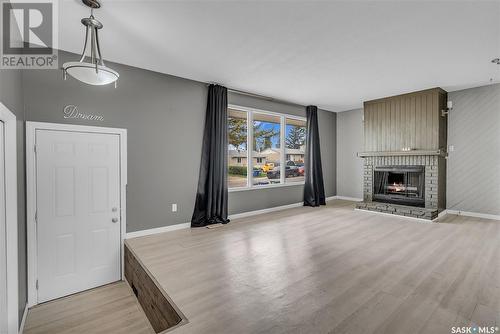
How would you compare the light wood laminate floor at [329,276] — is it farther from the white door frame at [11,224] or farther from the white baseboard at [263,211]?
the white door frame at [11,224]

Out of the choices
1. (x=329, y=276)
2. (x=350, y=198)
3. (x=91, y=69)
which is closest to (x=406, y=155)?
(x=350, y=198)

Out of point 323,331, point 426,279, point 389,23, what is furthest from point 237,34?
point 426,279

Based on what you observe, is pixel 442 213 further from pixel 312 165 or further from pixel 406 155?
pixel 312 165

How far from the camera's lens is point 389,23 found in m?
2.62

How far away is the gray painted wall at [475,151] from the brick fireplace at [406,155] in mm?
222

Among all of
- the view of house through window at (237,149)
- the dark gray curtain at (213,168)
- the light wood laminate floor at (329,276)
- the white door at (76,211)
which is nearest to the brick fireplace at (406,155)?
the light wood laminate floor at (329,276)

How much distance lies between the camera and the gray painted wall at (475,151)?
188 inches

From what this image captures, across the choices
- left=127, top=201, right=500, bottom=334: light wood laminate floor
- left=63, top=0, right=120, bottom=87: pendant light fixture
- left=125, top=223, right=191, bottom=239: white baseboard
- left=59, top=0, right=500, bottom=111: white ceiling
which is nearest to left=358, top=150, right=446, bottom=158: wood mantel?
left=59, top=0, right=500, bottom=111: white ceiling

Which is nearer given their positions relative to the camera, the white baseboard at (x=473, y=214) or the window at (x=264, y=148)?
the white baseboard at (x=473, y=214)

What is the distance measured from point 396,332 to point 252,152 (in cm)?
411

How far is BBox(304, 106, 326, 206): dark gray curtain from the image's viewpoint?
20.9 feet

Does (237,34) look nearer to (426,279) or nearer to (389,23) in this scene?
(389,23)

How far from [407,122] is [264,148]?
3228mm

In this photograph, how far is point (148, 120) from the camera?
3.82m
